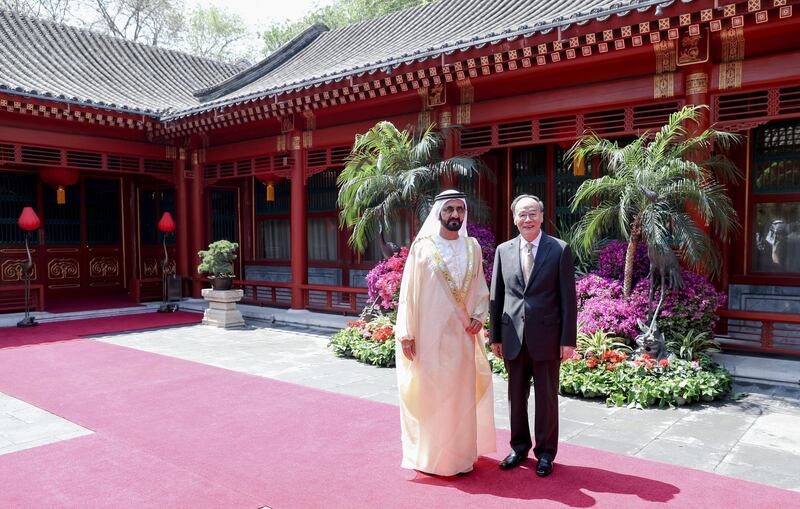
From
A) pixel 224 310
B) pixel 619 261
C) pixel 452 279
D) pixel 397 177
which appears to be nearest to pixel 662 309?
pixel 619 261

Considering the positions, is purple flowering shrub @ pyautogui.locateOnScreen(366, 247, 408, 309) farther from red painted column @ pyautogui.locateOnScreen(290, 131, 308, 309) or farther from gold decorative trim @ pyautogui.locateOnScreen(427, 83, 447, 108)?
red painted column @ pyautogui.locateOnScreen(290, 131, 308, 309)

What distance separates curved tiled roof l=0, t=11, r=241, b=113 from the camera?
10992 mm

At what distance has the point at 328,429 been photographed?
457 cm

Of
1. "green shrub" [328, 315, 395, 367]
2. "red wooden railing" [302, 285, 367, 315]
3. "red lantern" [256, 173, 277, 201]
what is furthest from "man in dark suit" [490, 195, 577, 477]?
"red lantern" [256, 173, 277, 201]

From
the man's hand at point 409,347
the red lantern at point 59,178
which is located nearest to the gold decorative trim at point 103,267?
the red lantern at point 59,178

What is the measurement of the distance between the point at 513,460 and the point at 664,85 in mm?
4931

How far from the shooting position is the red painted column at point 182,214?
1248 cm

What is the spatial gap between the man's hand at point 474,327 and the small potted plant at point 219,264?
7.22m

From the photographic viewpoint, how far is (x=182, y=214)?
12.6m

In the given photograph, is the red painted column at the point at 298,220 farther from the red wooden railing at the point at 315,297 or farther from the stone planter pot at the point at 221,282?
the stone planter pot at the point at 221,282

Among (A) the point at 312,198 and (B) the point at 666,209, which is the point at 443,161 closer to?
(B) the point at 666,209

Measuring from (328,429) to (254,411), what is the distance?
87 cm

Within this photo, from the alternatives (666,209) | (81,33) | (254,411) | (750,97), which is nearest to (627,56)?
(750,97)

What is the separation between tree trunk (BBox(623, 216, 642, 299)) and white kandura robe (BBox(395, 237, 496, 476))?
273cm
